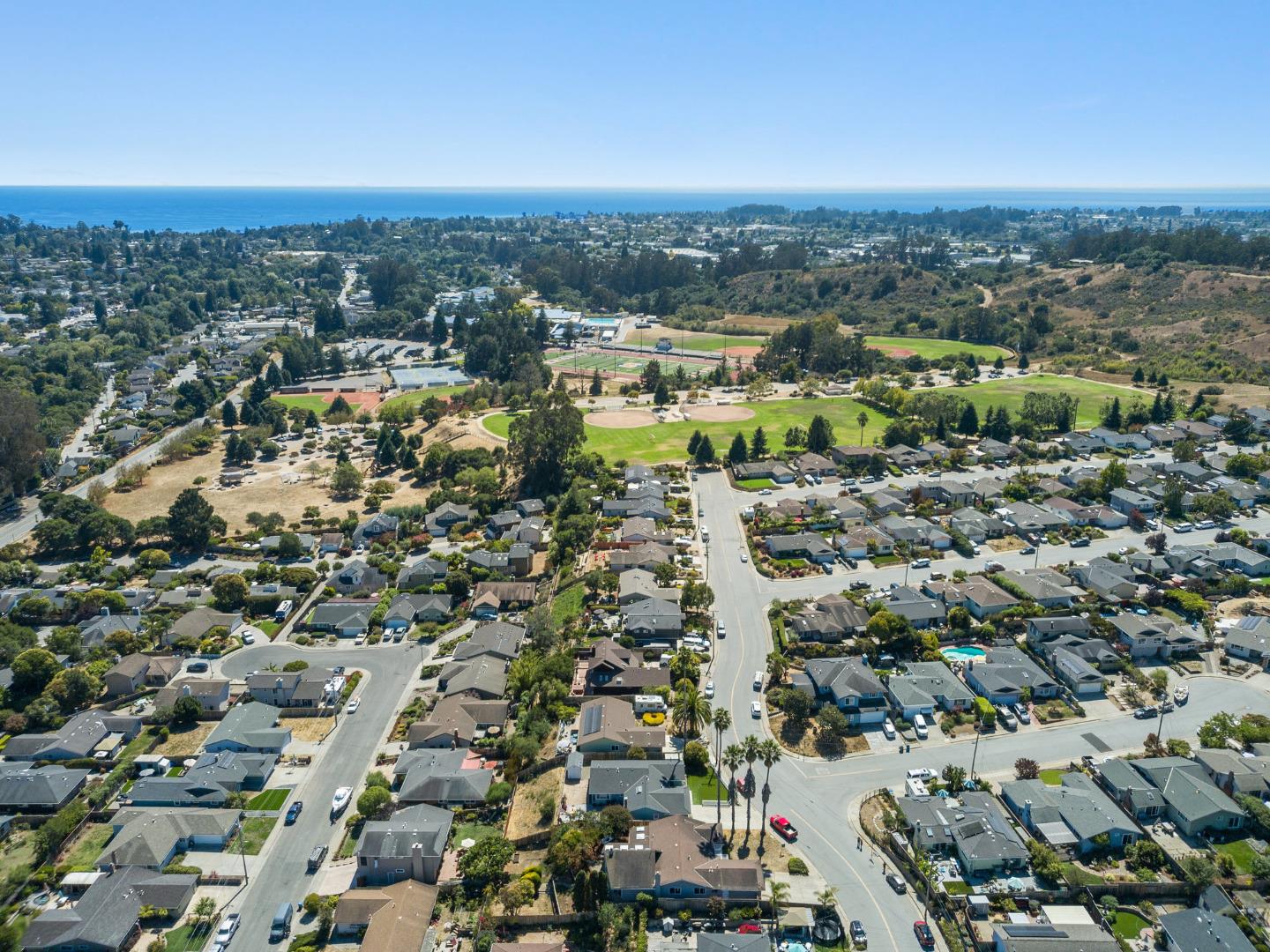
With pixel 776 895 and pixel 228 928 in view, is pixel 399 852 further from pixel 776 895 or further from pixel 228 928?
pixel 776 895

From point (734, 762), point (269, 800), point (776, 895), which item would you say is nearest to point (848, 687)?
point (734, 762)

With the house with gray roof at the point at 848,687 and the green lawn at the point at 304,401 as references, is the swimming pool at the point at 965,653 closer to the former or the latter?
the house with gray roof at the point at 848,687

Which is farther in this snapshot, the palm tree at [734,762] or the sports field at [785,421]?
the sports field at [785,421]

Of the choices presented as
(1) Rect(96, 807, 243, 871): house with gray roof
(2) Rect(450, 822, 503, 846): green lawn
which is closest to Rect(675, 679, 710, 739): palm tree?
(2) Rect(450, 822, 503, 846): green lawn

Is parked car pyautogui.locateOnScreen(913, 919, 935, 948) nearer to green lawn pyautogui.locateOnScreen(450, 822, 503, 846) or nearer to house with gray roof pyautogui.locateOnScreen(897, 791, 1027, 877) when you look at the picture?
house with gray roof pyautogui.locateOnScreen(897, 791, 1027, 877)

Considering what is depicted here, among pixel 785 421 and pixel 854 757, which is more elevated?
pixel 785 421

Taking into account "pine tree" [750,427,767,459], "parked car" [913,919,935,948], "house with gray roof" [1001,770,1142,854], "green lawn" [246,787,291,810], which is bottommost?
"green lawn" [246,787,291,810]

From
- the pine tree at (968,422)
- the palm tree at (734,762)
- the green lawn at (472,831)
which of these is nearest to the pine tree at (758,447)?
the pine tree at (968,422)
